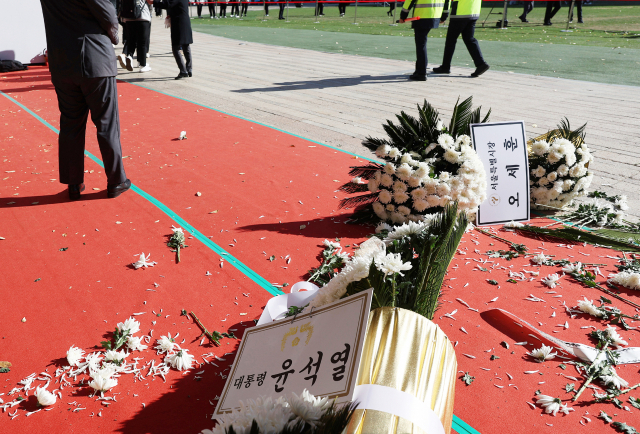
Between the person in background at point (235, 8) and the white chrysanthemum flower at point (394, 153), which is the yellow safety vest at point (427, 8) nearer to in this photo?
the white chrysanthemum flower at point (394, 153)

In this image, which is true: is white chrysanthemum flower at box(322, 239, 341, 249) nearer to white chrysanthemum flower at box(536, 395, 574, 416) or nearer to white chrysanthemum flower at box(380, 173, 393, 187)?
white chrysanthemum flower at box(380, 173, 393, 187)

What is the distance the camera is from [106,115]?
4023mm

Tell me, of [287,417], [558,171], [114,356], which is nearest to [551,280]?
[558,171]

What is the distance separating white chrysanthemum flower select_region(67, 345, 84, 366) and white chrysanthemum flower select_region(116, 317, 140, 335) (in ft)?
0.72

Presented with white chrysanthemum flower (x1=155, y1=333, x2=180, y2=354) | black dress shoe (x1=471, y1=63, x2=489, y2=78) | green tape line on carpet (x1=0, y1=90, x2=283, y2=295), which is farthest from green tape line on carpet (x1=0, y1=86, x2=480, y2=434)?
black dress shoe (x1=471, y1=63, x2=489, y2=78)

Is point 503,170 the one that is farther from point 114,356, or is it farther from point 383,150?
point 114,356

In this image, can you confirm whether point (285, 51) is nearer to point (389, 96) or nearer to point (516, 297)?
point (389, 96)

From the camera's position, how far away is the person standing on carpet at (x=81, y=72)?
3.75m

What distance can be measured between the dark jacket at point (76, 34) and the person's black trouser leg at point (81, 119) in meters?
0.09

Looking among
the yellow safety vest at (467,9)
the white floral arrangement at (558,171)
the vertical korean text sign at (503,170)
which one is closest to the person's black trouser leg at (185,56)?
the yellow safety vest at (467,9)

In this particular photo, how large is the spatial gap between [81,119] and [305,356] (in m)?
3.44

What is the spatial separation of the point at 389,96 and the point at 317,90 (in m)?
1.50

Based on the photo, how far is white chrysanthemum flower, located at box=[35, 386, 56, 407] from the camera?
2.08 meters

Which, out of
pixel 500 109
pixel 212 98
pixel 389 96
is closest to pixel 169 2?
pixel 212 98
